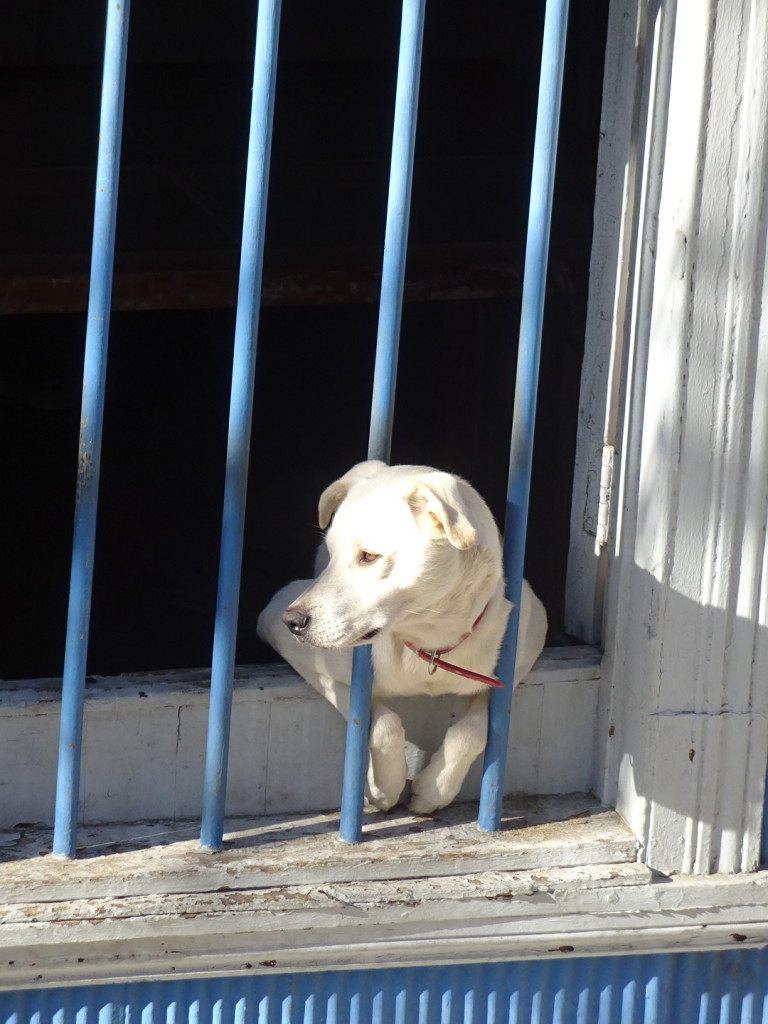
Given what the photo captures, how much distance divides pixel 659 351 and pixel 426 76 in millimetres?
6418

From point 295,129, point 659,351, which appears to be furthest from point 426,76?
point 659,351

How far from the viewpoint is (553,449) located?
15.6 ft

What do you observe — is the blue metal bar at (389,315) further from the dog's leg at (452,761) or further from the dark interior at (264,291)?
the dark interior at (264,291)

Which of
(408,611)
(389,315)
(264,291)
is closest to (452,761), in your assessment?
(408,611)

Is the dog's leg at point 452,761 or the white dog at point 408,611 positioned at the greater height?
the white dog at point 408,611

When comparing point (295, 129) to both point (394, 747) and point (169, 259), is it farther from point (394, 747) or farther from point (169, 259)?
point (394, 747)

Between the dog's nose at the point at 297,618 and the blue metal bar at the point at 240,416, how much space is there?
0.09 meters

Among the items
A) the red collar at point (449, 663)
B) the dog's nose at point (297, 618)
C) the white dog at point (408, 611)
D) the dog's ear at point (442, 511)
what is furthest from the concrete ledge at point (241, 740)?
the dog's ear at point (442, 511)

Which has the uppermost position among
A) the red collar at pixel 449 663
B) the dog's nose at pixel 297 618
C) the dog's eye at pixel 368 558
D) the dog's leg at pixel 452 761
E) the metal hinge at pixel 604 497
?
the metal hinge at pixel 604 497

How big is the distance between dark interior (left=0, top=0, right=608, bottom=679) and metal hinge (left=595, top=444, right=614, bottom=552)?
1.21 ft

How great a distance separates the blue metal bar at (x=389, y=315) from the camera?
2.16m

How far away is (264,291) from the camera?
439cm

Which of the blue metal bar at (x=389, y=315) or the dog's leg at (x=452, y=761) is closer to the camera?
the blue metal bar at (x=389, y=315)

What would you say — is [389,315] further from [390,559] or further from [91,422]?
[91,422]
